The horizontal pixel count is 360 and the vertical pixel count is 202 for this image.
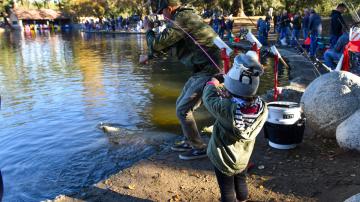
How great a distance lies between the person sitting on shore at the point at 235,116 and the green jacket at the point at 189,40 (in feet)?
4.62

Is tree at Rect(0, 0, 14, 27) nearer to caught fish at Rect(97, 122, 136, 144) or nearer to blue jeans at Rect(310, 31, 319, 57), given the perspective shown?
blue jeans at Rect(310, 31, 319, 57)

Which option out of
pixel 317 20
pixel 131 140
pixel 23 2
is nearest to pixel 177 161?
pixel 131 140

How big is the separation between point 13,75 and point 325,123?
1269 cm

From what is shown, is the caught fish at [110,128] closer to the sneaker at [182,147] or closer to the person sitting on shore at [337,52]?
the sneaker at [182,147]

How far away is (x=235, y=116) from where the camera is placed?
329cm

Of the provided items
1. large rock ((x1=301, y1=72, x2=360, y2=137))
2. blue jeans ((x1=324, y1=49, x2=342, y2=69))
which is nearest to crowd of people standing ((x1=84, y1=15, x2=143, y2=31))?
blue jeans ((x1=324, y1=49, x2=342, y2=69))

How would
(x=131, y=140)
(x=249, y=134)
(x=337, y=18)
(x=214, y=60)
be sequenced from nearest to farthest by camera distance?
(x=249, y=134) < (x=214, y=60) < (x=131, y=140) < (x=337, y=18)

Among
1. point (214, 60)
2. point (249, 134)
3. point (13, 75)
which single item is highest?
point (214, 60)

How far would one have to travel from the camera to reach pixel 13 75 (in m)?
15.2

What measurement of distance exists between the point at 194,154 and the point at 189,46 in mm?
1387

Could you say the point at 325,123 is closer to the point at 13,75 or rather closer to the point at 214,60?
the point at 214,60

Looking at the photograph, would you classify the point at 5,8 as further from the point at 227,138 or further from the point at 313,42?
the point at 227,138

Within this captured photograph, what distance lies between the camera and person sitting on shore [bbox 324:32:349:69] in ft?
32.9

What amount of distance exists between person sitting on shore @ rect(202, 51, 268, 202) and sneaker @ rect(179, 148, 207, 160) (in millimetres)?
1559
